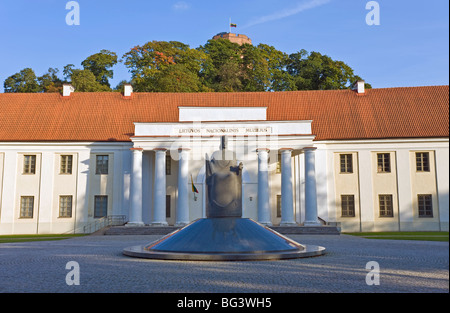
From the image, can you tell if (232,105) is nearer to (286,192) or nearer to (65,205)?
(286,192)

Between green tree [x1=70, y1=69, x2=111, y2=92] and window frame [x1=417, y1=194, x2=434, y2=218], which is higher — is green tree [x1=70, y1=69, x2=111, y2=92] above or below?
above

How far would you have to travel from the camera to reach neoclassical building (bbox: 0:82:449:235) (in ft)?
113

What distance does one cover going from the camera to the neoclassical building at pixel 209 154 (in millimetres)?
34594

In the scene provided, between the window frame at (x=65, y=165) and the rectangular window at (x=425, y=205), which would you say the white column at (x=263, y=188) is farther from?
the window frame at (x=65, y=165)

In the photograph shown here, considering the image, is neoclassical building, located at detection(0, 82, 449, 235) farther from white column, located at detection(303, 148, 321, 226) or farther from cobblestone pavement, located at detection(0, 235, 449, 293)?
cobblestone pavement, located at detection(0, 235, 449, 293)

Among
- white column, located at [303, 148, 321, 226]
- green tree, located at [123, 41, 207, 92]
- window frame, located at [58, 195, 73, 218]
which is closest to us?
white column, located at [303, 148, 321, 226]

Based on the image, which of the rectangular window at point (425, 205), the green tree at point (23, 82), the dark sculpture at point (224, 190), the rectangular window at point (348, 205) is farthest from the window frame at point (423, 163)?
the green tree at point (23, 82)

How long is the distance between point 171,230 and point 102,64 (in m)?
38.5

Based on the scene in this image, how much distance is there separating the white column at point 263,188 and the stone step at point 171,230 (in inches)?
67.4

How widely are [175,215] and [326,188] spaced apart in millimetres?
12127

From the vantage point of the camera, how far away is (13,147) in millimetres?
37625

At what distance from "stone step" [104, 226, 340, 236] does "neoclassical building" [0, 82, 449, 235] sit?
9.35 ft

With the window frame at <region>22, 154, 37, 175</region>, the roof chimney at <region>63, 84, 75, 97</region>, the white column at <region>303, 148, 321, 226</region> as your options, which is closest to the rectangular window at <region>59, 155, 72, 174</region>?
the window frame at <region>22, 154, 37, 175</region>
